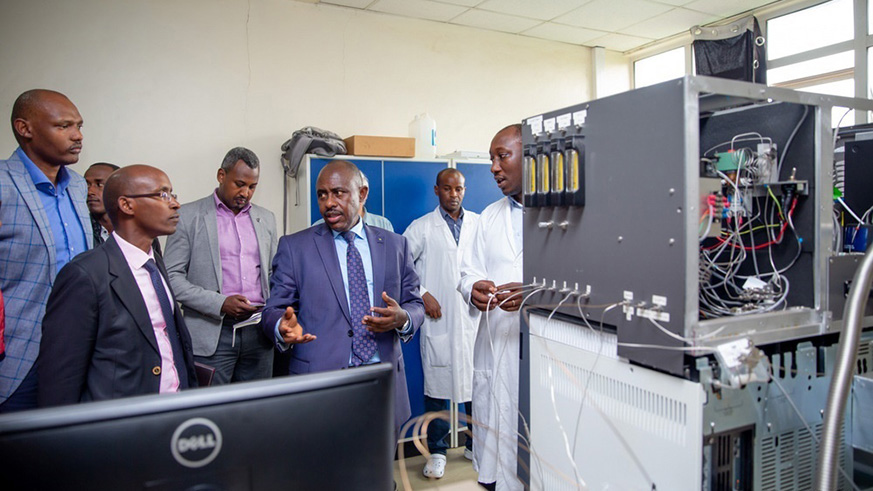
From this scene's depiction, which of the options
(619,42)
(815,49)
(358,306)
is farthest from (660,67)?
(358,306)

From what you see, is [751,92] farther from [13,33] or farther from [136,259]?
[13,33]

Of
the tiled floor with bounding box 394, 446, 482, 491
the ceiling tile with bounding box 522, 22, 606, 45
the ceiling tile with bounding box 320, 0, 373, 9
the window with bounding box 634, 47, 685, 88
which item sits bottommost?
the tiled floor with bounding box 394, 446, 482, 491

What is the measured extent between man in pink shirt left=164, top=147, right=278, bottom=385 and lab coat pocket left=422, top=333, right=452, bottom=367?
98 cm

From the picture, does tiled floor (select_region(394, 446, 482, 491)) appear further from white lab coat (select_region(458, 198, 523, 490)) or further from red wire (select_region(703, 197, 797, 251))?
red wire (select_region(703, 197, 797, 251))

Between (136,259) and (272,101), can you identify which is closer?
(136,259)

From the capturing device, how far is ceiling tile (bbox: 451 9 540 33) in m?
4.04

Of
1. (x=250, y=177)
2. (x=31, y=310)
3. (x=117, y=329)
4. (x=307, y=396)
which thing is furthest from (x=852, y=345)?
(x=250, y=177)

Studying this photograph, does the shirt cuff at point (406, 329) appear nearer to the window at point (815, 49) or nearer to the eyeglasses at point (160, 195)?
the eyeglasses at point (160, 195)

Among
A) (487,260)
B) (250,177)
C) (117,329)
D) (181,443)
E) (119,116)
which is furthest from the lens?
(119,116)

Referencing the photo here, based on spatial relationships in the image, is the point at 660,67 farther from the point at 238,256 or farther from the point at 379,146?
the point at 238,256

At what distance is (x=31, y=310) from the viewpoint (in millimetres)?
1720

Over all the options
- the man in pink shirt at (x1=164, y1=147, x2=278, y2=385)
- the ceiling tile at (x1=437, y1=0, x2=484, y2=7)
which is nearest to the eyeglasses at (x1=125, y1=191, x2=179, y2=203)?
the man in pink shirt at (x1=164, y1=147, x2=278, y2=385)

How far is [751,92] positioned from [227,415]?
1.03 m

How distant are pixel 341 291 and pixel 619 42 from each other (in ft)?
12.8
